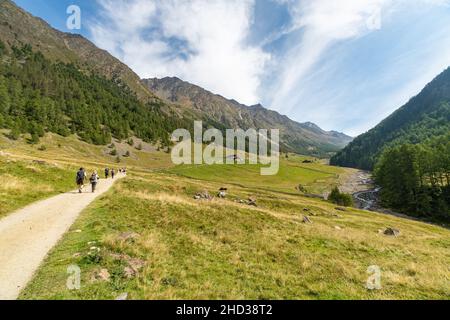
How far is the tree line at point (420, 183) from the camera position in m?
69.8

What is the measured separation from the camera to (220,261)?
566 inches

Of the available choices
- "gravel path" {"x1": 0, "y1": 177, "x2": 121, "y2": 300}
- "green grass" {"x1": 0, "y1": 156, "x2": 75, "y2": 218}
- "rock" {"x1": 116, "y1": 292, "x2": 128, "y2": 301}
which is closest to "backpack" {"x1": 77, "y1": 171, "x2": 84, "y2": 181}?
"green grass" {"x1": 0, "y1": 156, "x2": 75, "y2": 218}

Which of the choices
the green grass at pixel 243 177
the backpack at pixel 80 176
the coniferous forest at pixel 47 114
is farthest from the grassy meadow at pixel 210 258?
the coniferous forest at pixel 47 114

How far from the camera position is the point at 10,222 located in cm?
1575

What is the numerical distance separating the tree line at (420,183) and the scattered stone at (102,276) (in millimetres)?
84810

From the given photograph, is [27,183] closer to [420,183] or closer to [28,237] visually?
[28,237]

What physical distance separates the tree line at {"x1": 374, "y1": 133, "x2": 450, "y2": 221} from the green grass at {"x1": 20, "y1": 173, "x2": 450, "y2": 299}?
203 ft

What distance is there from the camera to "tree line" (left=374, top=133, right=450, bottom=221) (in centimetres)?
6981

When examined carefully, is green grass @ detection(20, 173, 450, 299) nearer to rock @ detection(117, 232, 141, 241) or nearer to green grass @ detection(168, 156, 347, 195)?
rock @ detection(117, 232, 141, 241)

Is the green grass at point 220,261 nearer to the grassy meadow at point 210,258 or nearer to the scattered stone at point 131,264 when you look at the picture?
the grassy meadow at point 210,258

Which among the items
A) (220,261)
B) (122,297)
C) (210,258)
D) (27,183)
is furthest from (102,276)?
(27,183)

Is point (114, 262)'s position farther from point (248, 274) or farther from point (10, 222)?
point (10, 222)
